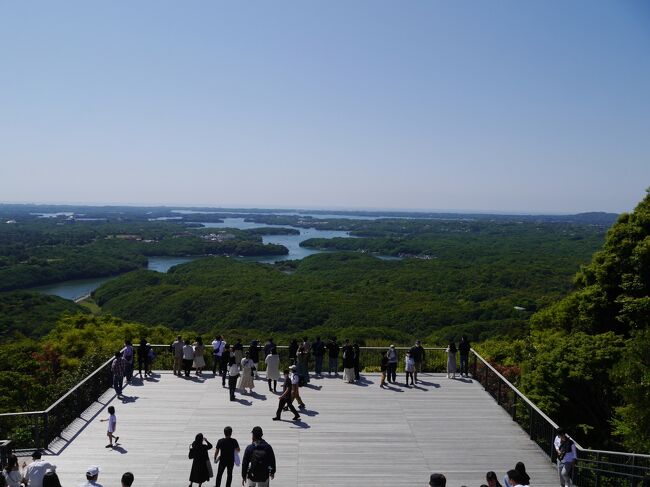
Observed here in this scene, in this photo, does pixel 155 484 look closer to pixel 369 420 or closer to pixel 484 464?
pixel 369 420

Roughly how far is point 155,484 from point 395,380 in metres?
8.21

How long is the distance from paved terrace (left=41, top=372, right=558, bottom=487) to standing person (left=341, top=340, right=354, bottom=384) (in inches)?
10.8

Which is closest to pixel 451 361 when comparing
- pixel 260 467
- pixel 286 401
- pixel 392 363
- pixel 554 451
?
pixel 392 363

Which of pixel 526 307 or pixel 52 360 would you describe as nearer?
pixel 52 360

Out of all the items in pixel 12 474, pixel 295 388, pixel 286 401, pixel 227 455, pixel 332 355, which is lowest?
pixel 286 401

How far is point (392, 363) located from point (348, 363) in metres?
1.32

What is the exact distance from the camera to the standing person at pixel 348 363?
15.0 metres

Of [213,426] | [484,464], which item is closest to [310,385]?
[213,426]

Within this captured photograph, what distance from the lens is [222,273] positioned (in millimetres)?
104562

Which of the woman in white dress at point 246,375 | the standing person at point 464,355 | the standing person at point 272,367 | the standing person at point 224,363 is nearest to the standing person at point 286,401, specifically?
the standing person at point 272,367

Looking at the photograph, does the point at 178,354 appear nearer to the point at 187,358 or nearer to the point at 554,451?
the point at 187,358

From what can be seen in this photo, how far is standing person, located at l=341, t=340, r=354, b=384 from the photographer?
590 inches

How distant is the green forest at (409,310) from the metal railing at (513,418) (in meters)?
1.30

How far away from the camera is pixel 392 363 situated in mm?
15227
